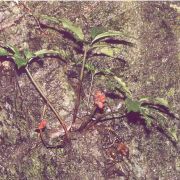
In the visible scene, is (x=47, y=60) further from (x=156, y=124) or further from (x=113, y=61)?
(x=156, y=124)

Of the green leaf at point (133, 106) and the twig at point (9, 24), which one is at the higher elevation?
the twig at point (9, 24)

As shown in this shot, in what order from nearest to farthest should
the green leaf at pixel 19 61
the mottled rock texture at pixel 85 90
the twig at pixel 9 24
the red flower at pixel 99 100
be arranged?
the green leaf at pixel 19 61, the mottled rock texture at pixel 85 90, the red flower at pixel 99 100, the twig at pixel 9 24

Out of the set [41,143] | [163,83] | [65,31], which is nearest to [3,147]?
[41,143]

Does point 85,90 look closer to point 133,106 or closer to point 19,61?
point 133,106

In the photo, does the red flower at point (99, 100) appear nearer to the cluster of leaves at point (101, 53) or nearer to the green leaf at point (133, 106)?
the cluster of leaves at point (101, 53)

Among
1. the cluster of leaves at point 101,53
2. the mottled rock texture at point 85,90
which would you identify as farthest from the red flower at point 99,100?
the mottled rock texture at point 85,90

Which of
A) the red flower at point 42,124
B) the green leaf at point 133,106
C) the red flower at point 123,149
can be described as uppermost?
the red flower at point 42,124

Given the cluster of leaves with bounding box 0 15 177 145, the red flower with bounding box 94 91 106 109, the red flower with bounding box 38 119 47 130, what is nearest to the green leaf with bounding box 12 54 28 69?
the cluster of leaves with bounding box 0 15 177 145

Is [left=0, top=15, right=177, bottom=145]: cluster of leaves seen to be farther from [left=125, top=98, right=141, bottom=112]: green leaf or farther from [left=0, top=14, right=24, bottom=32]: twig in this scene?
[left=0, top=14, right=24, bottom=32]: twig

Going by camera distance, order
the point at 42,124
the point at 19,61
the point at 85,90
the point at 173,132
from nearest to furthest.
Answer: the point at 19,61
the point at 42,124
the point at 173,132
the point at 85,90

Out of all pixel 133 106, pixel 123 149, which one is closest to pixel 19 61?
pixel 133 106
